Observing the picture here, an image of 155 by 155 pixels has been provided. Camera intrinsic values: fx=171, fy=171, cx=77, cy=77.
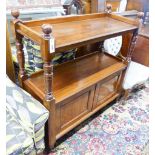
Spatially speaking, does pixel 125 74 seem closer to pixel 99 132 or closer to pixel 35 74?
pixel 99 132

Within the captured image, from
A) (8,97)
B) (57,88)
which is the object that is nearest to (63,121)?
(57,88)

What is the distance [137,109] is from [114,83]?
47 cm

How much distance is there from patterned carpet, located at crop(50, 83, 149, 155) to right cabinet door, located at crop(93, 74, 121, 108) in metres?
0.17

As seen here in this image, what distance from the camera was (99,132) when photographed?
1.74 meters

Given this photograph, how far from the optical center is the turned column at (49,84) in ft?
3.18

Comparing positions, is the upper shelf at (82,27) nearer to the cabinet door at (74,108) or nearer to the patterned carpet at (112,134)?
the cabinet door at (74,108)

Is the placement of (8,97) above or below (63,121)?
above

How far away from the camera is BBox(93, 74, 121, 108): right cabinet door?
1702 mm

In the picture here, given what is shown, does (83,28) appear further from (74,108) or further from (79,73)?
(74,108)

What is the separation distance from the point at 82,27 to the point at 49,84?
Result: 59 centimetres

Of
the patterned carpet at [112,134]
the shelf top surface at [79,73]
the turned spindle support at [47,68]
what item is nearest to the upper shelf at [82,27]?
the turned spindle support at [47,68]

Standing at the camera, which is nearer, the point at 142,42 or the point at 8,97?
the point at 8,97

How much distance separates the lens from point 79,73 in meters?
1.66
